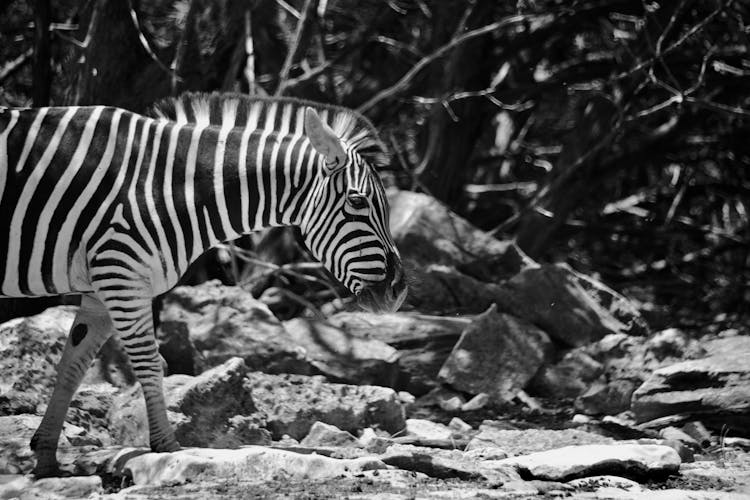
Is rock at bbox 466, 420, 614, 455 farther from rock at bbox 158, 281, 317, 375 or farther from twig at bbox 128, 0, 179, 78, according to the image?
twig at bbox 128, 0, 179, 78

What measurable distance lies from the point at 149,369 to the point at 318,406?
1495mm

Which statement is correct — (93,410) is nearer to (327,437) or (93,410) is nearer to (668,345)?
(327,437)

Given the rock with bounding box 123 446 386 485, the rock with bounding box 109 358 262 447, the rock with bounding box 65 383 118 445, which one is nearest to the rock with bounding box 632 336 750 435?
the rock with bounding box 123 446 386 485

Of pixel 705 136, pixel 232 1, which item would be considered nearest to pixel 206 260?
pixel 232 1

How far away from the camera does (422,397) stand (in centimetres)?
801

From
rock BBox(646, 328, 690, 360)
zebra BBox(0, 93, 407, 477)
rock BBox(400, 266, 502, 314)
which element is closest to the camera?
zebra BBox(0, 93, 407, 477)

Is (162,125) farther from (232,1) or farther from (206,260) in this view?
(206,260)

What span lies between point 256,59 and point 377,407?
714 cm

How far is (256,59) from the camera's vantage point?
12.8 metres

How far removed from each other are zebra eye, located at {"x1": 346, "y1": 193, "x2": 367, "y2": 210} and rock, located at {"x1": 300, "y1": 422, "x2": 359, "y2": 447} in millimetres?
1472

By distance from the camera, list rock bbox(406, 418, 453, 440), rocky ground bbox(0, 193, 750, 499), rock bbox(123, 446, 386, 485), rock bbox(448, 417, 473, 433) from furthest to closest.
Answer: rock bbox(448, 417, 473, 433), rock bbox(406, 418, 453, 440), rocky ground bbox(0, 193, 750, 499), rock bbox(123, 446, 386, 485)

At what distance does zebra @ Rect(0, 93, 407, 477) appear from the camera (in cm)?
540

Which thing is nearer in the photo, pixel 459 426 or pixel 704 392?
pixel 704 392

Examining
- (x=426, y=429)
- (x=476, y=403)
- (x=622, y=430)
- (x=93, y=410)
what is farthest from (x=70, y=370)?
(x=622, y=430)
